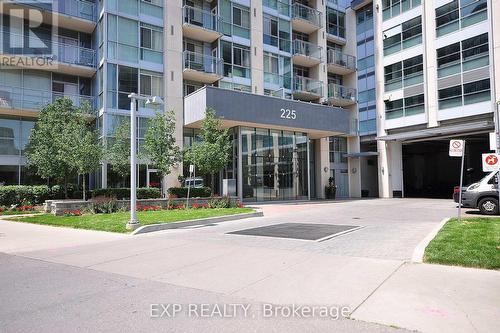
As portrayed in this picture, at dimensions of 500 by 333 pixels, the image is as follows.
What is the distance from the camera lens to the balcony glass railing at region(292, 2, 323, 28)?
3326 centimetres

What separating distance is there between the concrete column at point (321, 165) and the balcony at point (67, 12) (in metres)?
20.0

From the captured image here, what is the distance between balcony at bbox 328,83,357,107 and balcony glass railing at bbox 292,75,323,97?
85.8 inches

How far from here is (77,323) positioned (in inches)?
178

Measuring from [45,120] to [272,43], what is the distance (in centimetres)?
1820

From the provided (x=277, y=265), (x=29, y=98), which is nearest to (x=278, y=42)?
(x=29, y=98)

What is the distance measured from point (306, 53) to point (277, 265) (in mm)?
29541

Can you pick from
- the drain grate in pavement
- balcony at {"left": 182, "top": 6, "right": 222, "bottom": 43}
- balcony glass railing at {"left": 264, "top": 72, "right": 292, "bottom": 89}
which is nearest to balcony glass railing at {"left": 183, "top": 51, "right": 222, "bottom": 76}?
balcony at {"left": 182, "top": 6, "right": 222, "bottom": 43}

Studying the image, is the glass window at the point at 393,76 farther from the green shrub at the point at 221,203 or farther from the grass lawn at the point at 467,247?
the grass lawn at the point at 467,247

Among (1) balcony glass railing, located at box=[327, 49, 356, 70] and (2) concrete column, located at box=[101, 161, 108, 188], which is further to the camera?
(1) balcony glass railing, located at box=[327, 49, 356, 70]

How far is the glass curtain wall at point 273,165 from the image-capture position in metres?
26.2

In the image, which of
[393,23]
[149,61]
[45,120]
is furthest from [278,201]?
[393,23]

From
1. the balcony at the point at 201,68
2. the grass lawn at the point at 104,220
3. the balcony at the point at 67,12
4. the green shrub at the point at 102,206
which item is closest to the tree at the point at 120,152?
the green shrub at the point at 102,206

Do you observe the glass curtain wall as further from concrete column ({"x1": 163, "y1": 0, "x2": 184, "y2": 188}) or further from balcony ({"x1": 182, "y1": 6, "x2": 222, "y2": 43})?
balcony ({"x1": 182, "y1": 6, "x2": 222, "y2": 43})

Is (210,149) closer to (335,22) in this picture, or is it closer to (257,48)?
(257,48)
